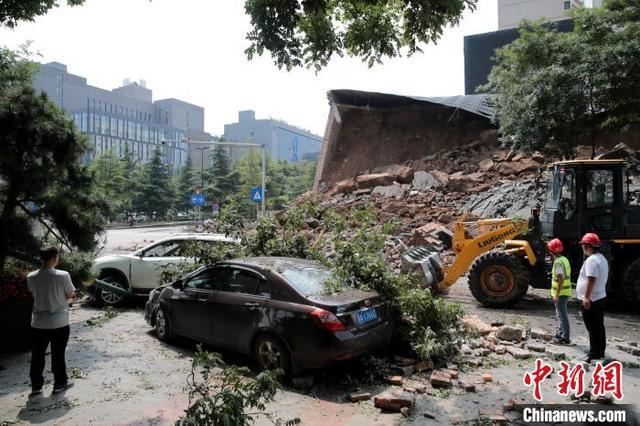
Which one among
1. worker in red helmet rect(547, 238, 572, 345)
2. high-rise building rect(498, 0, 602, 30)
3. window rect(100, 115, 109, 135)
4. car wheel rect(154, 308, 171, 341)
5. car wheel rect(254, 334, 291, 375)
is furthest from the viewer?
window rect(100, 115, 109, 135)

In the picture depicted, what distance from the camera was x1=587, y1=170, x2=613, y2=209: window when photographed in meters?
9.13

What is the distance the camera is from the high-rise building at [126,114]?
10275 centimetres

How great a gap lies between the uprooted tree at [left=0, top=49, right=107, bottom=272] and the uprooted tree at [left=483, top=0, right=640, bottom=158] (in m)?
12.4

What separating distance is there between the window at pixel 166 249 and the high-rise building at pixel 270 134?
119m

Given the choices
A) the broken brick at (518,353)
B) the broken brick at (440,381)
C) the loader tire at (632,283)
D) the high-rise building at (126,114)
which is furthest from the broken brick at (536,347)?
the high-rise building at (126,114)

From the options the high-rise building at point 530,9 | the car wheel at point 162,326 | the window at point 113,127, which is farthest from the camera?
the window at point 113,127

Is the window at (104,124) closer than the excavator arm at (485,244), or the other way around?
the excavator arm at (485,244)

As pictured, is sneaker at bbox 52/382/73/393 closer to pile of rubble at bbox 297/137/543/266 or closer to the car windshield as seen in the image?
the car windshield

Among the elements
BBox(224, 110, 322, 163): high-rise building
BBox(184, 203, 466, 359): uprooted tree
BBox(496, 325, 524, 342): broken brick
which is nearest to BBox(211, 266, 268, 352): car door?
BBox(184, 203, 466, 359): uprooted tree

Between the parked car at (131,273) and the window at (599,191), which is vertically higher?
the window at (599,191)

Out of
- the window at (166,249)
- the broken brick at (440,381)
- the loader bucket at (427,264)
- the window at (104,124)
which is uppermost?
the window at (104,124)

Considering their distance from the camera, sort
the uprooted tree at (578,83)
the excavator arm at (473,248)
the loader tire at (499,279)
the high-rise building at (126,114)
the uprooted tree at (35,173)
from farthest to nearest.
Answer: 1. the high-rise building at (126,114)
2. the uprooted tree at (578,83)
3. the excavator arm at (473,248)
4. the loader tire at (499,279)
5. the uprooted tree at (35,173)

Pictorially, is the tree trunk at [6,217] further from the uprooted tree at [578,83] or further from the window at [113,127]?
the window at [113,127]

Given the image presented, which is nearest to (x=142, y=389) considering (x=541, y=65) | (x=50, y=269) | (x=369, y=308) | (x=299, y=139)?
(x=50, y=269)
